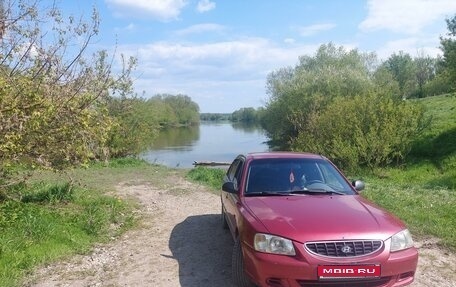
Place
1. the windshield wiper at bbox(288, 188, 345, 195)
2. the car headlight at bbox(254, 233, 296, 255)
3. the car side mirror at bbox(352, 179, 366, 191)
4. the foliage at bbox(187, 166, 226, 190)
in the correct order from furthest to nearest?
the foliage at bbox(187, 166, 226, 190), the car side mirror at bbox(352, 179, 366, 191), the windshield wiper at bbox(288, 188, 345, 195), the car headlight at bbox(254, 233, 296, 255)

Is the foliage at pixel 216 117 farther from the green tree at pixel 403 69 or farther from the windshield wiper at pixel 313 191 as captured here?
the windshield wiper at pixel 313 191

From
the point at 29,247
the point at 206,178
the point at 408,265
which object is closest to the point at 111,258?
the point at 29,247

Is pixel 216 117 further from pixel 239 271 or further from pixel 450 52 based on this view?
pixel 239 271

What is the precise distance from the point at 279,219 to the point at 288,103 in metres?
33.6

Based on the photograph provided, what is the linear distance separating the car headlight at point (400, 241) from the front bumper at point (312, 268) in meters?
0.06

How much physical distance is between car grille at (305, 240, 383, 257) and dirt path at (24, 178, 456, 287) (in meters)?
1.34

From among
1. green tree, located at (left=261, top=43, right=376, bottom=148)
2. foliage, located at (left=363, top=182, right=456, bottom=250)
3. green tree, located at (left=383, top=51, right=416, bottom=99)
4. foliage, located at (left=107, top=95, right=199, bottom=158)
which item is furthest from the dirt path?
green tree, located at (left=383, top=51, right=416, bottom=99)

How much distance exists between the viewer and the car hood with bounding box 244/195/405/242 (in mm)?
4336

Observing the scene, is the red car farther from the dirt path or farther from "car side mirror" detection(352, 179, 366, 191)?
the dirt path

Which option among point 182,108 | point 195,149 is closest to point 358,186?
point 195,149

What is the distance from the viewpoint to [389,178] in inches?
766

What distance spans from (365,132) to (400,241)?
16883 mm

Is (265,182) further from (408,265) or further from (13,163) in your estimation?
(13,163)

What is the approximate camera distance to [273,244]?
4383 mm
